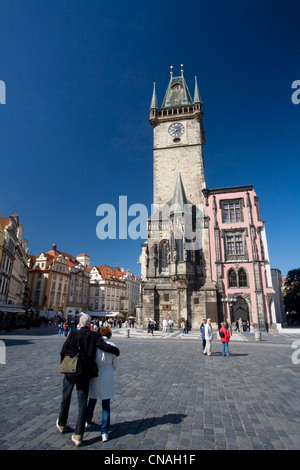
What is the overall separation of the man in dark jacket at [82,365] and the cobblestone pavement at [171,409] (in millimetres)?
267

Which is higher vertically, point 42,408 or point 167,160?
point 167,160

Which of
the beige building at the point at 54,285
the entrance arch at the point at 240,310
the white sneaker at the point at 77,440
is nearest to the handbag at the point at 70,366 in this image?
the white sneaker at the point at 77,440

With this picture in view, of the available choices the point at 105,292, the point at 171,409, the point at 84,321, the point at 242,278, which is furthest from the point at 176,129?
the point at 105,292

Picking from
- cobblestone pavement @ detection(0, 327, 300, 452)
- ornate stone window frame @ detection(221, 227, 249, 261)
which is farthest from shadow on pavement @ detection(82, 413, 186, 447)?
ornate stone window frame @ detection(221, 227, 249, 261)

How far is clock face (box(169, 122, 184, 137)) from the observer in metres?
41.1

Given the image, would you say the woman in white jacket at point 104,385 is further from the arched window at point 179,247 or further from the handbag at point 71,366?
the arched window at point 179,247

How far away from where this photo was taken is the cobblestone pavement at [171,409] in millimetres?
3820

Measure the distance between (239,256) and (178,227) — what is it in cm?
822

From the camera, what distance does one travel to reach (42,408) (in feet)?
16.8

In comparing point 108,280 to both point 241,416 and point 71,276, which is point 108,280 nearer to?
point 71,276

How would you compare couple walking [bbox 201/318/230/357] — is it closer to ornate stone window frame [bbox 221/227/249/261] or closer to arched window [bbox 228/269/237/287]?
arched window [bbox 228/269/237/287]

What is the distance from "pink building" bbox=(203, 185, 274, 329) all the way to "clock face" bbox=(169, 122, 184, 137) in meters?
12.5
